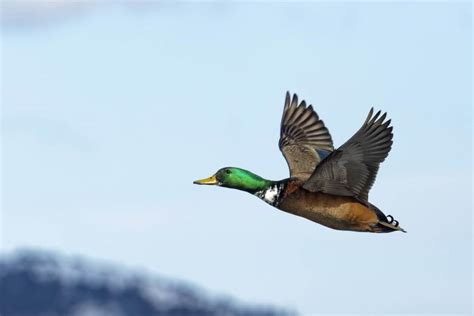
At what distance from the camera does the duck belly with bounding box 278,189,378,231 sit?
27.3 m

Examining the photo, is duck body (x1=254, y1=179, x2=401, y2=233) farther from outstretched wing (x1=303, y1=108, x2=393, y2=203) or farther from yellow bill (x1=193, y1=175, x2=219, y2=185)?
yellow bill (x1=193, y1=175, x2=219, y2=185)

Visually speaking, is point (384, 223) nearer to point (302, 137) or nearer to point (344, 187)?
point (344, 187)

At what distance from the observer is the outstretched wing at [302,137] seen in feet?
100

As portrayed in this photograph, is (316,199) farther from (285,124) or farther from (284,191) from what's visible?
(285,124)

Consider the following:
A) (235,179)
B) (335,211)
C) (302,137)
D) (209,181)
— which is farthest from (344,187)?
(302,137)

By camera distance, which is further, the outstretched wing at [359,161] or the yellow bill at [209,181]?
the yellow bill at [209,181]

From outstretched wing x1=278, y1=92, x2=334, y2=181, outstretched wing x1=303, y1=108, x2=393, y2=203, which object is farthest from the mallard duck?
outstretched wing x1=278, y1=92, x2=334, y2=181

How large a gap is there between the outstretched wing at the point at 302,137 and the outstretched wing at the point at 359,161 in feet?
9.09

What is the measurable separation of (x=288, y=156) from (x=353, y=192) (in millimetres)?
3639

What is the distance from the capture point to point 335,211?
27.3 m

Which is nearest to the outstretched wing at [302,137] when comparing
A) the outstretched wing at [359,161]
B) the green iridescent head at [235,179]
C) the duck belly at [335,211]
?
the green iridescent head at [235,179]

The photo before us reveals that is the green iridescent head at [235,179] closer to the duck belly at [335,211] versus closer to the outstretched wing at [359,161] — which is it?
the duck belly at [335,211]

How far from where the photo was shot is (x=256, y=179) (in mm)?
28734

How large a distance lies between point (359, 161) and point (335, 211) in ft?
3.20
